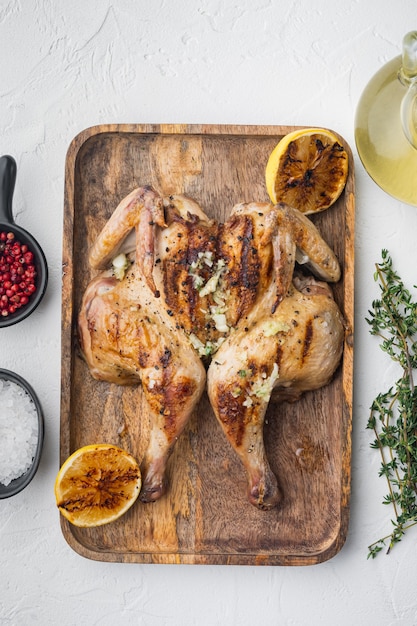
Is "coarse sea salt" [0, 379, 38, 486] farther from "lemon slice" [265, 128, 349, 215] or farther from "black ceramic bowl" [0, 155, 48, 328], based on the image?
"lemon slice" [265, 128, 349, 215]

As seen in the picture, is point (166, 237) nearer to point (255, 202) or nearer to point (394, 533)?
point (255, 202)

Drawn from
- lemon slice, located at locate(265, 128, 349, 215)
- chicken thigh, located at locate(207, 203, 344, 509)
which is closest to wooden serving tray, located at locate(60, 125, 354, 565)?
lemon slice, located at locate(265, 128, 349, 215)

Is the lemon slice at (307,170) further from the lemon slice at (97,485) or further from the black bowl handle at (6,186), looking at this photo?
the lemon slice at (97,485)

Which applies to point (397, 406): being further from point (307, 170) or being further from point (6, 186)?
point (6, 186)

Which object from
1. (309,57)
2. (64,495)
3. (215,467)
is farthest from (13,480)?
(309,57)

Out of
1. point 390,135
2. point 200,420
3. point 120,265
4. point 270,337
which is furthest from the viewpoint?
point 200,420

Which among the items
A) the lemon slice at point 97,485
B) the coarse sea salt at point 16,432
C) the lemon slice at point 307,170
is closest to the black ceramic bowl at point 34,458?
the coarse sea salt at point 16,432

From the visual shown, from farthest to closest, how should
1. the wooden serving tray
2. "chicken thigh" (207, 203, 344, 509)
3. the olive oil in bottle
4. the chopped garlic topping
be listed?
the wooden serving tray → the chopped garlic topping → "chicken thigh" (207, 203, 344, 509) → the olive oil in bottle

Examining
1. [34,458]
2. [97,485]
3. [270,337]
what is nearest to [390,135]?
[270,337]
